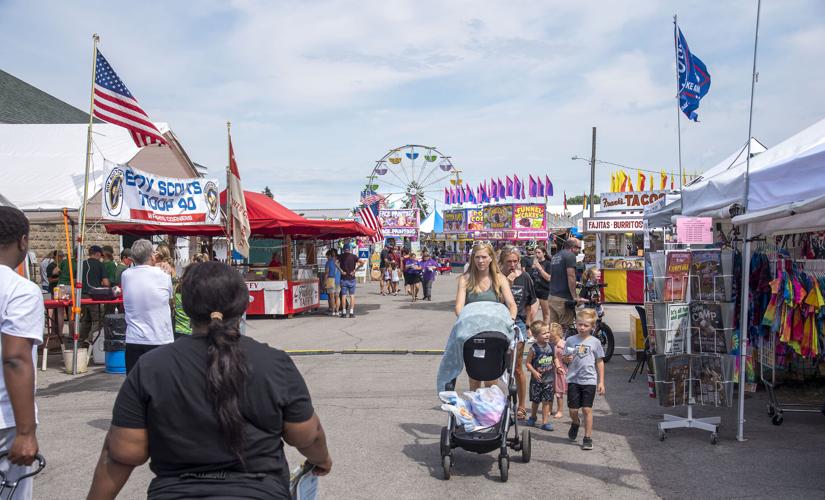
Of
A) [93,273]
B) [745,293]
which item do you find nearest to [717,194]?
[745,293]

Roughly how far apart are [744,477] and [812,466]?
662 millimetres

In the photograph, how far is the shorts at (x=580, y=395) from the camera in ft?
19.5

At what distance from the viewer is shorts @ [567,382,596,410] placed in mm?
5954

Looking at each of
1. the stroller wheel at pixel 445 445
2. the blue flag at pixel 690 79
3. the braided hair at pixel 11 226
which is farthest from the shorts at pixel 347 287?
the braided hair at pixel 11 226

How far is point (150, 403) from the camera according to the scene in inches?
83.7

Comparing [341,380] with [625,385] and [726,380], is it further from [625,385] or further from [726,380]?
[726,380]

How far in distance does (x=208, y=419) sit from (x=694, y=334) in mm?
5355

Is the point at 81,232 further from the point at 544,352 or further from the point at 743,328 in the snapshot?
the point at 743,328

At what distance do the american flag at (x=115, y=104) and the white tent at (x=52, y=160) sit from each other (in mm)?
740

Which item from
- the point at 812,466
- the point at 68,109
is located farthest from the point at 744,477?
the point at 68,109

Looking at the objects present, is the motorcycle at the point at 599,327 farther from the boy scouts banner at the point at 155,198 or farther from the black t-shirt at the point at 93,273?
the black t-shirt at the point at 93,273

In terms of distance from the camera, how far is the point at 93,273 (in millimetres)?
11828

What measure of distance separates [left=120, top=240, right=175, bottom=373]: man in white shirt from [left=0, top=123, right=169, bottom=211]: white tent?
5.39 m

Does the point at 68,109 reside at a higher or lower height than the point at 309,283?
higher
